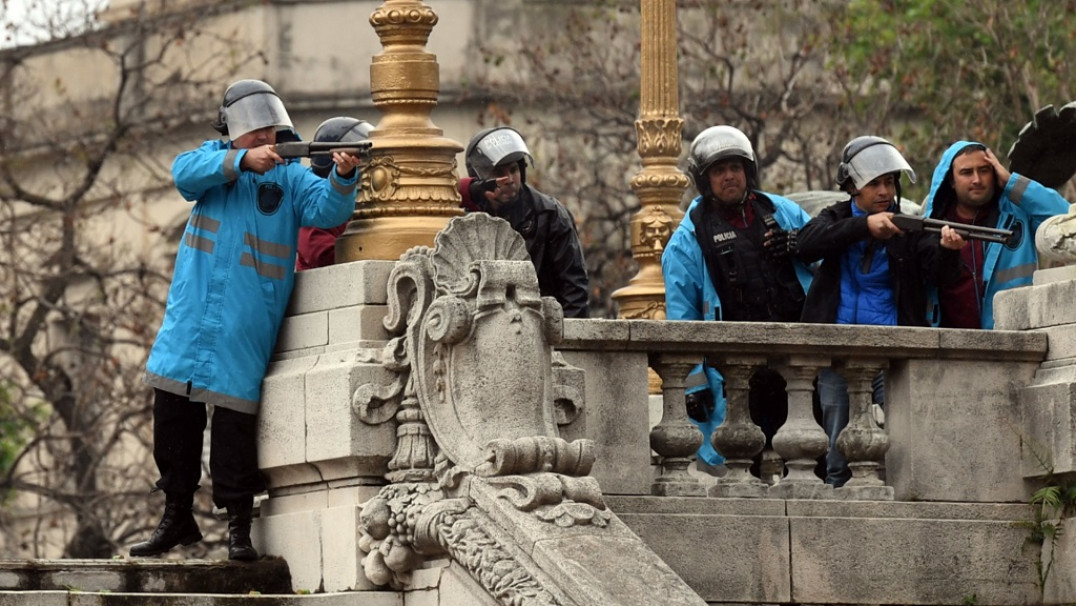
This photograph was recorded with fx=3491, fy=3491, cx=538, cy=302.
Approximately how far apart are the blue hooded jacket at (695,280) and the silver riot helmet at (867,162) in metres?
0.31

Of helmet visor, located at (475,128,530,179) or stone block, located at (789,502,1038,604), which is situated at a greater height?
helmet visor, located at (475,128,530,179)

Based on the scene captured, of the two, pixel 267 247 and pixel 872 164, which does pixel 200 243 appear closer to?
pixel 267 247

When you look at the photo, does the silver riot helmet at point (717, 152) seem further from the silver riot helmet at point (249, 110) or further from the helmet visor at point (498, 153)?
the silver riot helmet at point (249, 110)

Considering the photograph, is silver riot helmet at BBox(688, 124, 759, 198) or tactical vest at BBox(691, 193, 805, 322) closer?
tactical vest at BBox(691, 193, 805, 322)

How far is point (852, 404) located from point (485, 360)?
189 centimetres

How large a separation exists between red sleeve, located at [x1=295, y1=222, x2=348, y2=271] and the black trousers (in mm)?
1021

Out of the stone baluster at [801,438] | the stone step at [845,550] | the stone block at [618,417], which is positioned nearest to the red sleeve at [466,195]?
the stone block at [618,417]

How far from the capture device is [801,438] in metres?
14.6

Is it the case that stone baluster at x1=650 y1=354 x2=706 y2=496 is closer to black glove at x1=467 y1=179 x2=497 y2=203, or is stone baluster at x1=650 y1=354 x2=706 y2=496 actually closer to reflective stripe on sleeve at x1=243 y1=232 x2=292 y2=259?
reflective stripe on sleeve at x1=243 y1=232 x2=292 y2=259

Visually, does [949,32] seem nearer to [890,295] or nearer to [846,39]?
[846,39]

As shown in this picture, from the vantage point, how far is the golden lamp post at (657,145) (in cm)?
1962

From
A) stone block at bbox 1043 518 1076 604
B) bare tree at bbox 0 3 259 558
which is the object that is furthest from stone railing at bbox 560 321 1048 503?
bare tree at bbox 0 3 259 558

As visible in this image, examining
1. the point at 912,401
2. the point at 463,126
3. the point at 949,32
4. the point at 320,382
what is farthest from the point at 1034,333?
the point at 463,126

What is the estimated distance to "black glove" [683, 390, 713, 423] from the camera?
1571cm
